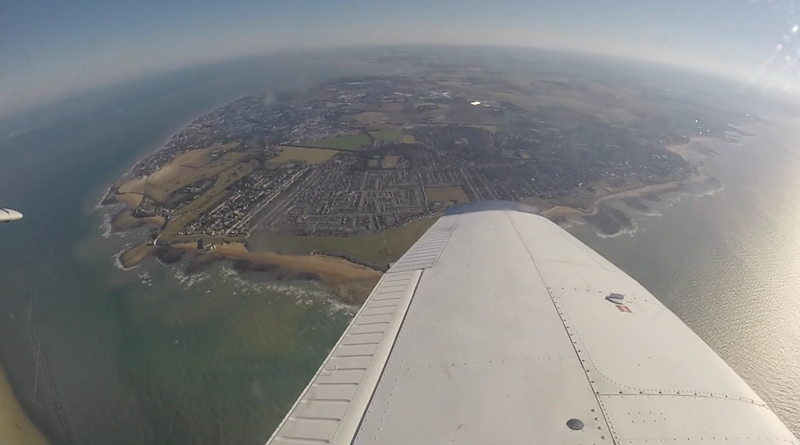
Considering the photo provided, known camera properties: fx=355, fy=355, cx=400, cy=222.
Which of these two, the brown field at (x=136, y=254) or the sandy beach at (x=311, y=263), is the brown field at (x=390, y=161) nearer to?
the sandy beach at (x=311, y=263)

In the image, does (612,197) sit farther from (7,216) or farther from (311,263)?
(7,216)

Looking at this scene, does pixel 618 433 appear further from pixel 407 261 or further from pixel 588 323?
pixel 407 261

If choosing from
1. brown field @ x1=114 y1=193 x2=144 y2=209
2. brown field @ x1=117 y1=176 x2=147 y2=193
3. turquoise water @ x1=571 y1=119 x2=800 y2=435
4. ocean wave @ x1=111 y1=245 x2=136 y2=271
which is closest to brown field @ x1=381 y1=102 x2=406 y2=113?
brown field @ x1=117 y1=176 x2=147 y2=193

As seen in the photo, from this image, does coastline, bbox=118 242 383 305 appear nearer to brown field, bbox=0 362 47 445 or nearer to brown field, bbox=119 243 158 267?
brown field, bbox=119 243 158 267

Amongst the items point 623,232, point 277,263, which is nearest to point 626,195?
point 623,232

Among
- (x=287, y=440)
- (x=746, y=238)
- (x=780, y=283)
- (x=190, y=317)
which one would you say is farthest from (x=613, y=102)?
(x=287, y=440)

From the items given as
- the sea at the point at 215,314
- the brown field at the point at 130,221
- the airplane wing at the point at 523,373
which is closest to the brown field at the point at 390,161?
the sea at the point at 215,314
